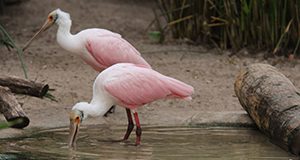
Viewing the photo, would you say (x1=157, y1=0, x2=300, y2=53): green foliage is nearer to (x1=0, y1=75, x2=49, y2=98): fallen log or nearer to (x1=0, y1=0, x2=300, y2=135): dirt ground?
(x1=0, y1=0, x2=300, y2=135): dirt ground

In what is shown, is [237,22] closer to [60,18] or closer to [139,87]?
[60,18]

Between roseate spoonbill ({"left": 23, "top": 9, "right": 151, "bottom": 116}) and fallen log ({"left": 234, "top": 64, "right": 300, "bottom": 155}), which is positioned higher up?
roseate spoonbill ({"left": 23, "top": 9, "right": 151, "bottom": 116})

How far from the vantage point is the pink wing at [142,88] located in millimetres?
6926

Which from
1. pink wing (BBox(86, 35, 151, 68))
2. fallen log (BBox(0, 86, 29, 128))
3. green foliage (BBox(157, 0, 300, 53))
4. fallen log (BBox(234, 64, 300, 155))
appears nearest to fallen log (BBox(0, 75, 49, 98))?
fallen log (BBox(0, 86, 29, 128))

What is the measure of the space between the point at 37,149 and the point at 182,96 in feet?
3.93

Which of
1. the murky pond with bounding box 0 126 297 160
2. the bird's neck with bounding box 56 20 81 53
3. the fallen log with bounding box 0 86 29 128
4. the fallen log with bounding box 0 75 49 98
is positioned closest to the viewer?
the murky pond with bounding box 0 126 297 160

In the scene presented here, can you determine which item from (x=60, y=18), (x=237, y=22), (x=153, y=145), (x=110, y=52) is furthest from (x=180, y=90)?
(x=237, y=22)

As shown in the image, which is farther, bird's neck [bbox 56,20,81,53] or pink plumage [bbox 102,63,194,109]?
bird's neck [bbox 56,20,81,53]

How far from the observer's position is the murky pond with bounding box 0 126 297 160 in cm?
639

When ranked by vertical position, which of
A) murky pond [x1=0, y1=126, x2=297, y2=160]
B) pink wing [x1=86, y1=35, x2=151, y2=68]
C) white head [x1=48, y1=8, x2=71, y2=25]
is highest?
white head [x1=48, y1=8, x2=71, y2=25]

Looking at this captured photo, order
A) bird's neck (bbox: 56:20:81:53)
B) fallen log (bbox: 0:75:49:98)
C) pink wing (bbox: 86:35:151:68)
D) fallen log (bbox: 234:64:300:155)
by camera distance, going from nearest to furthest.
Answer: fallen log (bbox: 234:64:300:155), fallen log (bbox: 0:75:49:98), pink wing (bbox: 86:35:151:68), bird's neck (bbox: 56:20:81:53)

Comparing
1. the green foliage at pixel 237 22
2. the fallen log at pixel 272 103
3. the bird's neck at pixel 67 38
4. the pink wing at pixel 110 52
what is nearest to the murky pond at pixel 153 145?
the fallen log at pixel 272 103

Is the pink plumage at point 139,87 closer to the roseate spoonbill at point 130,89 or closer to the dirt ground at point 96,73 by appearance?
the roseate spoonbill at point 130,89

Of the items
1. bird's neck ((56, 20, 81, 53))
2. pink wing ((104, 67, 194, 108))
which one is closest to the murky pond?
pink wing ((104, 67, 194, 108))
